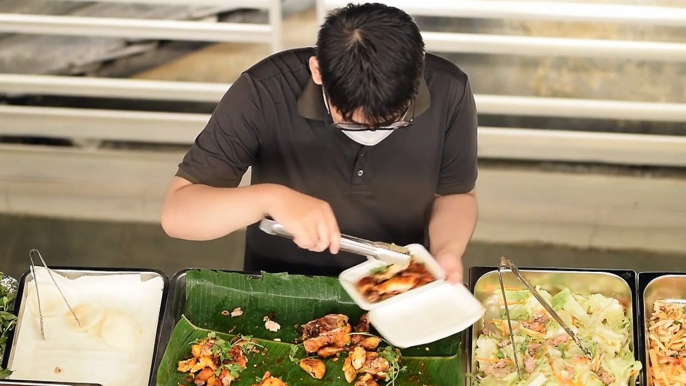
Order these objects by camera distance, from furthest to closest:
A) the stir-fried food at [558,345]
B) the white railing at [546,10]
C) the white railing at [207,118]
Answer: the white railing at [207,118] < the white railing at [546,10] < the stir-fried food at [558,345]

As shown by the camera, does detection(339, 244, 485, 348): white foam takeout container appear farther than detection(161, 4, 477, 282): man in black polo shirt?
Yes

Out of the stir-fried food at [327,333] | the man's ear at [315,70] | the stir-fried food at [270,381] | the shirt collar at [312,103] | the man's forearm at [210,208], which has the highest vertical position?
the man's ear at [315,70]

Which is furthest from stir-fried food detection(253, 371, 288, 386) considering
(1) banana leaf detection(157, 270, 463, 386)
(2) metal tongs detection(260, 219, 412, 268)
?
(2) metal tongs detection(260, 219, 412, 268)

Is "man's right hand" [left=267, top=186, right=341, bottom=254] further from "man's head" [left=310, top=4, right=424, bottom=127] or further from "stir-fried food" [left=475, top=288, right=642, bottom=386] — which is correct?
"stir-fried food" [left=475, top=288, right=642, bottom=386]

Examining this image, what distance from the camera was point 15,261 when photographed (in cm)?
434

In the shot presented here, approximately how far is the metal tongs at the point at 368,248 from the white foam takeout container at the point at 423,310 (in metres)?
0.03

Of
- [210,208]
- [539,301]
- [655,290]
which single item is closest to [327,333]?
[210,208]

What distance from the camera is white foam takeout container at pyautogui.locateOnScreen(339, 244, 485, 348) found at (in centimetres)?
223

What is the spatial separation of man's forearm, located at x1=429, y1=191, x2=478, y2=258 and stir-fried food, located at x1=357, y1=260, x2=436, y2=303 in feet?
0.48

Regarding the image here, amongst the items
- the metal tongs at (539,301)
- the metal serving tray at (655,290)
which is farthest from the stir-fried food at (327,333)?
the metal serving tray at (655,290)

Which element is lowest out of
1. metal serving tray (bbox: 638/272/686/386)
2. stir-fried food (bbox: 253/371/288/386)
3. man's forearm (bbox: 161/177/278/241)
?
stir-fried food (bbox: 253/371/288/386)

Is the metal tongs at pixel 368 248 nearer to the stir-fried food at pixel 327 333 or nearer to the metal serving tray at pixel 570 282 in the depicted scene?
the stir-fried food at pixel 327 333

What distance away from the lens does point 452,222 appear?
2520mm

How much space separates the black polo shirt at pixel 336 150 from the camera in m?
2.33
